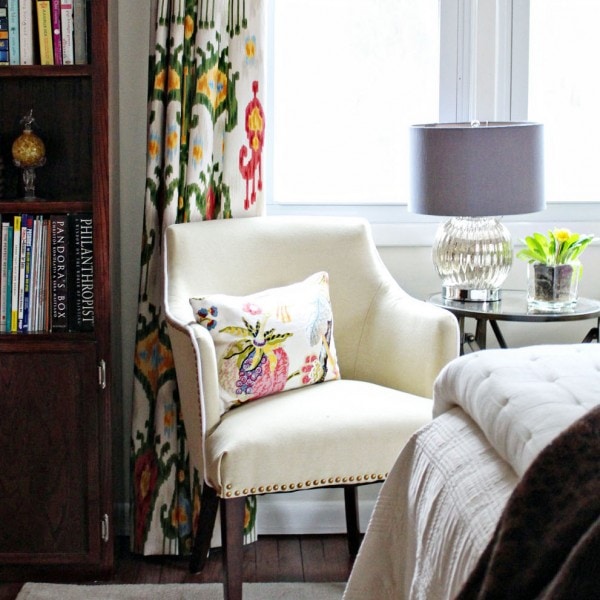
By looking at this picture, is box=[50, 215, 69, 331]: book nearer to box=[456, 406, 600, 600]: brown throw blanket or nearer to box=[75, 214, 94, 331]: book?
box=[75, 214, 94, 331]: book

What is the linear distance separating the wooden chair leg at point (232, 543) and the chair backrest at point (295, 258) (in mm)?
616

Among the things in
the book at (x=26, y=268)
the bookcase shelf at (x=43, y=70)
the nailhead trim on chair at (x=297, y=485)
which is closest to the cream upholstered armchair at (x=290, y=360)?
the nailhead trim on chair at (x=297, y=485)

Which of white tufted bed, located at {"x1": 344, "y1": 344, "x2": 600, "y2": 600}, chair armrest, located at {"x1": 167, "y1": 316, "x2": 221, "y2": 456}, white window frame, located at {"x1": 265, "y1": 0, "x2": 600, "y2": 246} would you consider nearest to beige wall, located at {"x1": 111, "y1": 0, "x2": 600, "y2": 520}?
white window frame, located at {"x1": 265, "y1": 0, "x2": 600, "y2": 246}

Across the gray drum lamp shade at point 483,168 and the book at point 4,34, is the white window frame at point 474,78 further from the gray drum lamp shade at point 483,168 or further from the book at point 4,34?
the book at point 4,34

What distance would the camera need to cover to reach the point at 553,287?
2498 mm

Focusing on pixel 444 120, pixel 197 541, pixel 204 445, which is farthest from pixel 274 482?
pixel 444 120

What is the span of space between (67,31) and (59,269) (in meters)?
0.59

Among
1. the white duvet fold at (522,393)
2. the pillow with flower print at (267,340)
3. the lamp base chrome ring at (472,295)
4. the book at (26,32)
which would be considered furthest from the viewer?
the lamp base chrome ring at (472,295)

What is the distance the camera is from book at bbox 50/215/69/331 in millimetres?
2396

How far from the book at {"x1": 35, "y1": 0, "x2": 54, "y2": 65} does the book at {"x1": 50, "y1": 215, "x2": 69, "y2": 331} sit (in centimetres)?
39

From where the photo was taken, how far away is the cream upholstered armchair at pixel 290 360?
206 cm

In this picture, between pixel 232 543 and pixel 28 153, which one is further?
pixel 28 153

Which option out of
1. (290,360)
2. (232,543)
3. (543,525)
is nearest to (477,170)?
(290,360)

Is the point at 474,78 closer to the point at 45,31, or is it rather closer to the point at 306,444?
the point at 45,31
